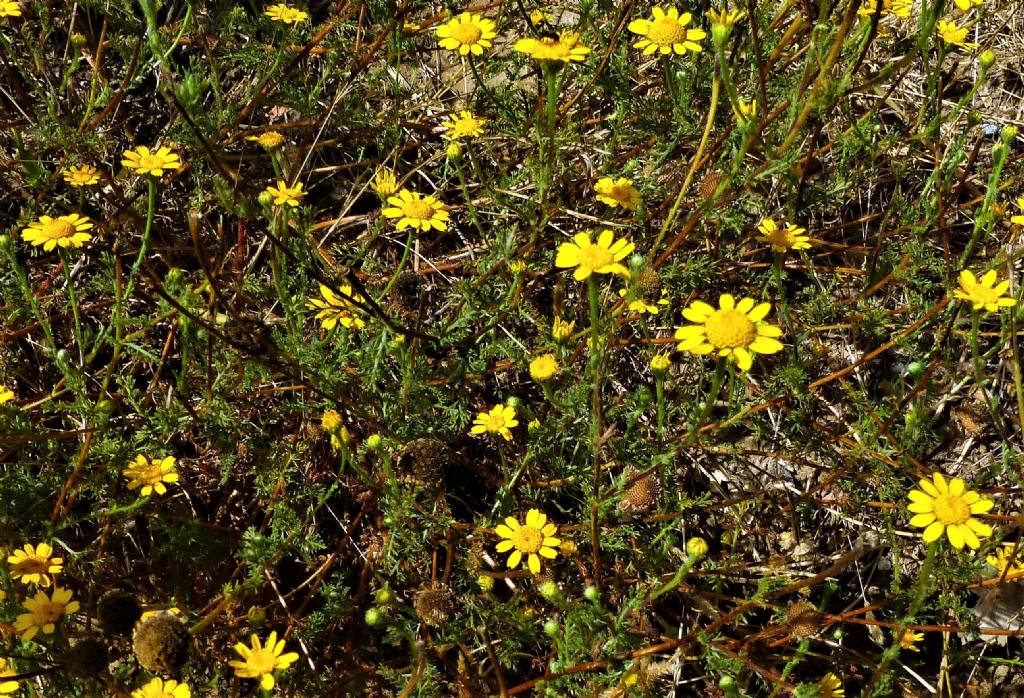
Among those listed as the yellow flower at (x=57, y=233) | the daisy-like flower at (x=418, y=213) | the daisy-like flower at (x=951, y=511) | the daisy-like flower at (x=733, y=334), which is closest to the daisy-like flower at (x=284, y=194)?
the daisy-like flower at (x=418, y=213)

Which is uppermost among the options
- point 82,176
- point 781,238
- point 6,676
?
point 781,238

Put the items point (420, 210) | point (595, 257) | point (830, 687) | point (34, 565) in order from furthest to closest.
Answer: point (420, 210) → point (830, 687) → point (34, 565) → point (595, 257)

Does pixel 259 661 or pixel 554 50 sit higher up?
pixel 554 50

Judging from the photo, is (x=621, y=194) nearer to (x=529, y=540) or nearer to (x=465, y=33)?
(x=465, y=33)

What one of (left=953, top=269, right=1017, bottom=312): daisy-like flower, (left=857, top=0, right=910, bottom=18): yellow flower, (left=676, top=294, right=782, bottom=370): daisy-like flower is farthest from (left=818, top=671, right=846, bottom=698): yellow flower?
(left=857, top=0, right=910, bottom=18): yellow flower

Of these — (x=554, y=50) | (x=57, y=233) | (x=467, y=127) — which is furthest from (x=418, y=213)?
(x=57, y=233)

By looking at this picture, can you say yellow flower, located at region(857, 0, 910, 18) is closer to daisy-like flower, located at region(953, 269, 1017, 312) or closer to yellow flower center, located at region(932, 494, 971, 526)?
daisy-like flower, located at region(953, 269, 1017, 312)

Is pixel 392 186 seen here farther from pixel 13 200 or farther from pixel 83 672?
pixel 83 672

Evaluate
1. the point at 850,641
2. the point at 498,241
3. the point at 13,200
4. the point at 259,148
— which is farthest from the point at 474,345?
the point at 13,200
